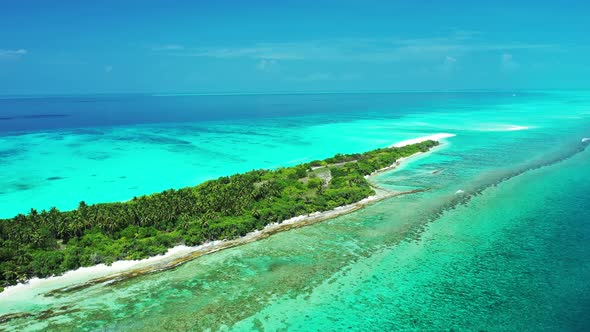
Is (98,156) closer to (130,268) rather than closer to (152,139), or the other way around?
(152,139)

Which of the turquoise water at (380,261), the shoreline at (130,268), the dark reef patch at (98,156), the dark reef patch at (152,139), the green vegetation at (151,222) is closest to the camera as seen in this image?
the turquoise water at (380,261)

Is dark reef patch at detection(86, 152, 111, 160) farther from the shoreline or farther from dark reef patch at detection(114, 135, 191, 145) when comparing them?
the shoreline

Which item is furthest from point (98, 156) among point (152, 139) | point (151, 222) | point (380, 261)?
point (380, 261)

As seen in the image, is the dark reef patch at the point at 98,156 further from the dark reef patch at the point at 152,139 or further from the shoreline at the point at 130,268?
the shoreline at the point at 130,268

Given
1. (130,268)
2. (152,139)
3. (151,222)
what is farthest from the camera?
(152,139)

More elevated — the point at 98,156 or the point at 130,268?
the point at 98,156

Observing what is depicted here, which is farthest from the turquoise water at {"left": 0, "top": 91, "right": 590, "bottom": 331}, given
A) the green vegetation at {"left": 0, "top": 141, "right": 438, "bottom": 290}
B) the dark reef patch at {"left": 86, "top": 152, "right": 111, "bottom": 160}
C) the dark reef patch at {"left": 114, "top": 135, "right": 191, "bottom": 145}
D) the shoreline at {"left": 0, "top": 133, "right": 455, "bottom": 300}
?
the dark reef patch at {"left": 114, "top": 135, "right": 191, "bottom": 145}

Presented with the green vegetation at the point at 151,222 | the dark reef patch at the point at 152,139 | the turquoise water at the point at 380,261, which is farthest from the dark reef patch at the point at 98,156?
the green vegetation at the point at 151,222

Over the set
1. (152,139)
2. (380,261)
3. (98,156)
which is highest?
(152,139)

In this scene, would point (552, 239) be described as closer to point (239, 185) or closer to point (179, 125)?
point (239, 185)
